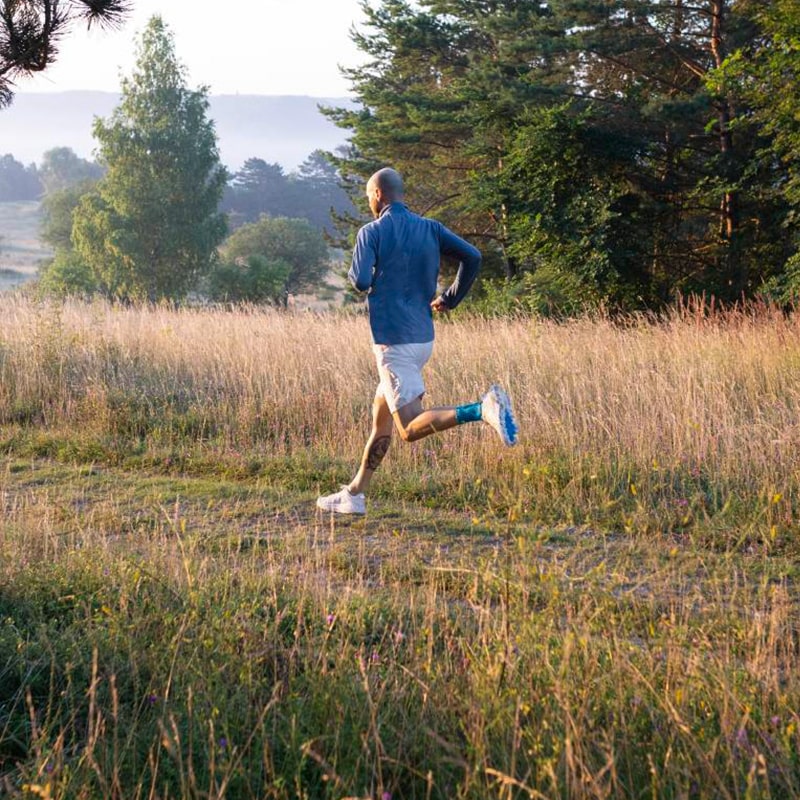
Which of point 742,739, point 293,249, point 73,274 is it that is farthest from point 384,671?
point 293,249

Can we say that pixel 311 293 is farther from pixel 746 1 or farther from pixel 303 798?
pixel 303 798


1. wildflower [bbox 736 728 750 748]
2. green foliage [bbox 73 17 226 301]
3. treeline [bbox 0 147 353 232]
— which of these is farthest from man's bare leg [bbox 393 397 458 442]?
treeline [bbox 0 147 353 232]

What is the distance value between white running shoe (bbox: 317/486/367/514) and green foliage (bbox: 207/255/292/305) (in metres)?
37.2

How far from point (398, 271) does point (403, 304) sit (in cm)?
21

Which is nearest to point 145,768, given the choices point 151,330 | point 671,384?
point 671,384

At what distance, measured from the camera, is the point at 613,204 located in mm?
20250

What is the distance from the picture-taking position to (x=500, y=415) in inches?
225

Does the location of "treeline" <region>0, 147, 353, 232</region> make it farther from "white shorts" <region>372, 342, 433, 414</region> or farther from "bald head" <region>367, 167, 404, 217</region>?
"white shorts" <region>372, 342, 433, 414</region>

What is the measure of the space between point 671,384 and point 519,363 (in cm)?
160

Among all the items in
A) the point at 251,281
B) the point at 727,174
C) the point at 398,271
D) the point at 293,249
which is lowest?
the point at 251,281

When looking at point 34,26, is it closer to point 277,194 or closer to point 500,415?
point 500,415

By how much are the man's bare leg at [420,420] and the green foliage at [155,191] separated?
140 ft

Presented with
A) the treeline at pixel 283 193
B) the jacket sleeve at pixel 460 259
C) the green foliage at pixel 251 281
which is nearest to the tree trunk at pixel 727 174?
the jacket sleeve at pixel 460 259

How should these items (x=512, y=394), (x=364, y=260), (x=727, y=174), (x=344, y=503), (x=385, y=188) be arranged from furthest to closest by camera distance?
1. (x=727, y=174)
2. (x=512, y=394)
3. (x=344, y=503)
4. (x=385, y=188)
5. (x=364, y=260)
